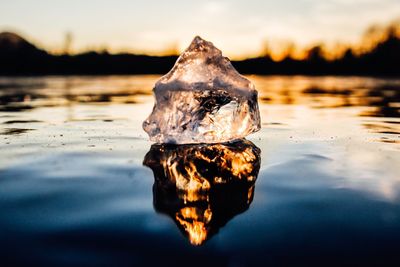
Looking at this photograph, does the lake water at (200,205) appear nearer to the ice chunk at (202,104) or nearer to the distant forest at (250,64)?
the ice chunk at (202,104)

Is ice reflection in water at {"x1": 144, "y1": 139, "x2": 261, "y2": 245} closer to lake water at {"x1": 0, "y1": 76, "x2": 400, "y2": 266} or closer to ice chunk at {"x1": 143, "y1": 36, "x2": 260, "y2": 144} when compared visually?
lake water at {"x1": 0, "y1": 76, "x2": 400, "y2": 266}

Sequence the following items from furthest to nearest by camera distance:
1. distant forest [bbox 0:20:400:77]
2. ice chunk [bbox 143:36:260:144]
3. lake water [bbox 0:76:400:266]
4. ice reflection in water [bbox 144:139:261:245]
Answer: distant forest [bbox 0:20:400:77]
ice chunk [bbox 143:36:260:144]
ice reflection in water [bbox 144:139:261:245]
lake water [bbox 0:76:400:266]

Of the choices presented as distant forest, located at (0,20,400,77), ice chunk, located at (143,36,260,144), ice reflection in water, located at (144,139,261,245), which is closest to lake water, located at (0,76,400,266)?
ice reflection in water, located at (144,139,261,245)

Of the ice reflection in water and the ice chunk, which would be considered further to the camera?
the ice chunk

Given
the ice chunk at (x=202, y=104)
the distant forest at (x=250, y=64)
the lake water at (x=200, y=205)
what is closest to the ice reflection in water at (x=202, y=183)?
the lake water at (x=200, y=205)

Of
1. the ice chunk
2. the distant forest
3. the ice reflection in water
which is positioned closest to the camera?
the ice reflection in water

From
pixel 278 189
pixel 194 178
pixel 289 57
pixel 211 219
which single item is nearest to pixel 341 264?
pixel 211 219

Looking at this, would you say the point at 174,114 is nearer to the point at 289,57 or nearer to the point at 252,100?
the point at 252,100
